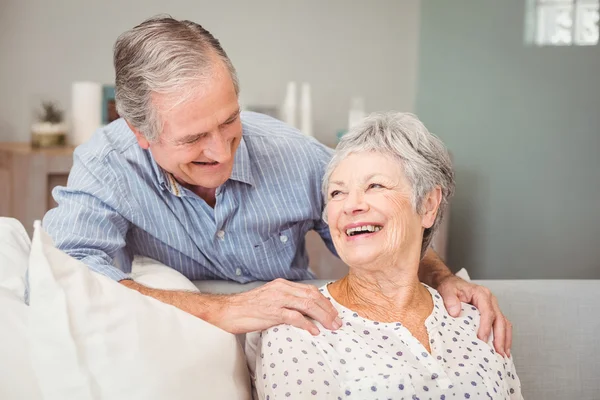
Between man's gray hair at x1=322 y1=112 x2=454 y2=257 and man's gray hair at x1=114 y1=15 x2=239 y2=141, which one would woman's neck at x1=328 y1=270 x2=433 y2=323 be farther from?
man's gray hair at x1=114 y1=15 x2=239 y2=141

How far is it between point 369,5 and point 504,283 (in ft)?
7.25

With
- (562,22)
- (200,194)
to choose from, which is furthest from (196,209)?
(562,22)

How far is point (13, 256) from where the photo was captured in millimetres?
1551

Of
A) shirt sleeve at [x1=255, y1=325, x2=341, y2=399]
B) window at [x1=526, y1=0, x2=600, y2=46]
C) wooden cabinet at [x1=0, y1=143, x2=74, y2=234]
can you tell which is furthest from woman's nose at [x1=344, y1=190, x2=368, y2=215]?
window at [x1=526, y1=0, x2=600, y2=46]

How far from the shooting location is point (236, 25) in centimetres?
379

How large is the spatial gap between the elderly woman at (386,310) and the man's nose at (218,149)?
0.77 feet

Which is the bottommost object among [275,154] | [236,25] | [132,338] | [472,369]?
[472,369]

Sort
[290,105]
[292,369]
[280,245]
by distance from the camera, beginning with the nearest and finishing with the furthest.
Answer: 1. [292,369]
2. [280,245]
3. [290,105]

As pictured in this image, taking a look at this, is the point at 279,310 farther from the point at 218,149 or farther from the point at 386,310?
the point at 218,149

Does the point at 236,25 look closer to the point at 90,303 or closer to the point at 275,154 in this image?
the point at 275,154

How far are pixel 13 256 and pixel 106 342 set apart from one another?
0.30m

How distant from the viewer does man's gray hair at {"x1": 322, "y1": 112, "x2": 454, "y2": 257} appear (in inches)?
66.0

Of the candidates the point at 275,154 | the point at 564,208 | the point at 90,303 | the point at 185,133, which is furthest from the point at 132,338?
the point at 564,208

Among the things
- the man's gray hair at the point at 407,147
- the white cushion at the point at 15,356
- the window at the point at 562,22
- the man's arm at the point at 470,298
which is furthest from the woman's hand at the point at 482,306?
the window at the point at 562,22
